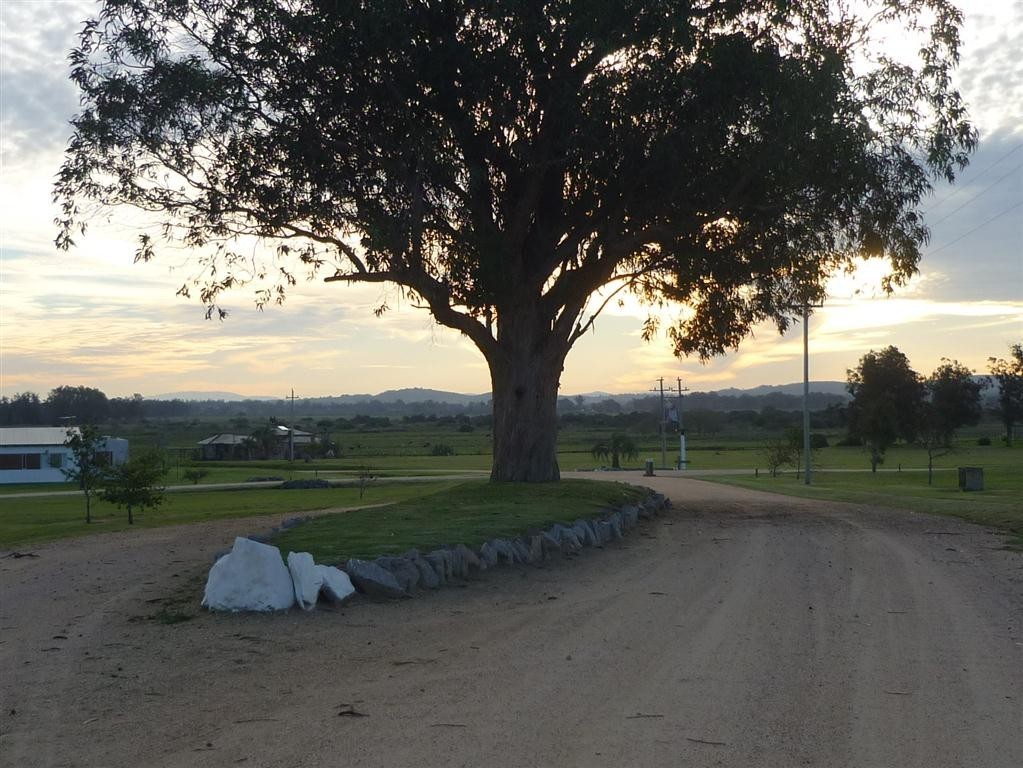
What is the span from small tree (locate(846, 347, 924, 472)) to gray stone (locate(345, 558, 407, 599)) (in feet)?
174

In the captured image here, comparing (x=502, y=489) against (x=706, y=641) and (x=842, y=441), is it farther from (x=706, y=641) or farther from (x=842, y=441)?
(x=842, y=441)

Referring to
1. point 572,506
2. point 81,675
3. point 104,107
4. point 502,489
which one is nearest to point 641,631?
point 81,675

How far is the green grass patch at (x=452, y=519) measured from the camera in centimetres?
1264

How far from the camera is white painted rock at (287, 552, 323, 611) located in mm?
10156

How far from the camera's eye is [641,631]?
934 centimetres

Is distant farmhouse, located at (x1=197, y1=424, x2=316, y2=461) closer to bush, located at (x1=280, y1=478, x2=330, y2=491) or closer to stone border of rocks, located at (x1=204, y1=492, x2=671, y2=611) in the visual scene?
bush, located at (x1=280, y1=478, x2=330, y2=491)

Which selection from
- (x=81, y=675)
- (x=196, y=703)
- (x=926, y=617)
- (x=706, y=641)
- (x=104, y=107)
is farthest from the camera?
(x=104, y=107)

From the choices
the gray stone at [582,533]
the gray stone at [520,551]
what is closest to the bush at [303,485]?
the gray stone at [582,533]

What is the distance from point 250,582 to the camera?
33.5ft

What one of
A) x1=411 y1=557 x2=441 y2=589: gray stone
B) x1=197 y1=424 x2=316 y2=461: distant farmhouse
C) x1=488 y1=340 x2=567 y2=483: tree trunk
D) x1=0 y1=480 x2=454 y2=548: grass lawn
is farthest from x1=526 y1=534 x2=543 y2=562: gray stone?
x1=197 y1=424 x2=316 y2=461: distant farmhouse

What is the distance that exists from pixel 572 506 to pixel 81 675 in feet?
36.6

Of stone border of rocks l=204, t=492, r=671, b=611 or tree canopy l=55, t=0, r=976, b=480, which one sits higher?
tree canopy l=55, t=0, r=976, b=480

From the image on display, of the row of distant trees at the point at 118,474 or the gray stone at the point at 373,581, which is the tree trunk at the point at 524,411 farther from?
the gray stone at the point at 373,581

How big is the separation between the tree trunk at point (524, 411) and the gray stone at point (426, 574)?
11548mm
